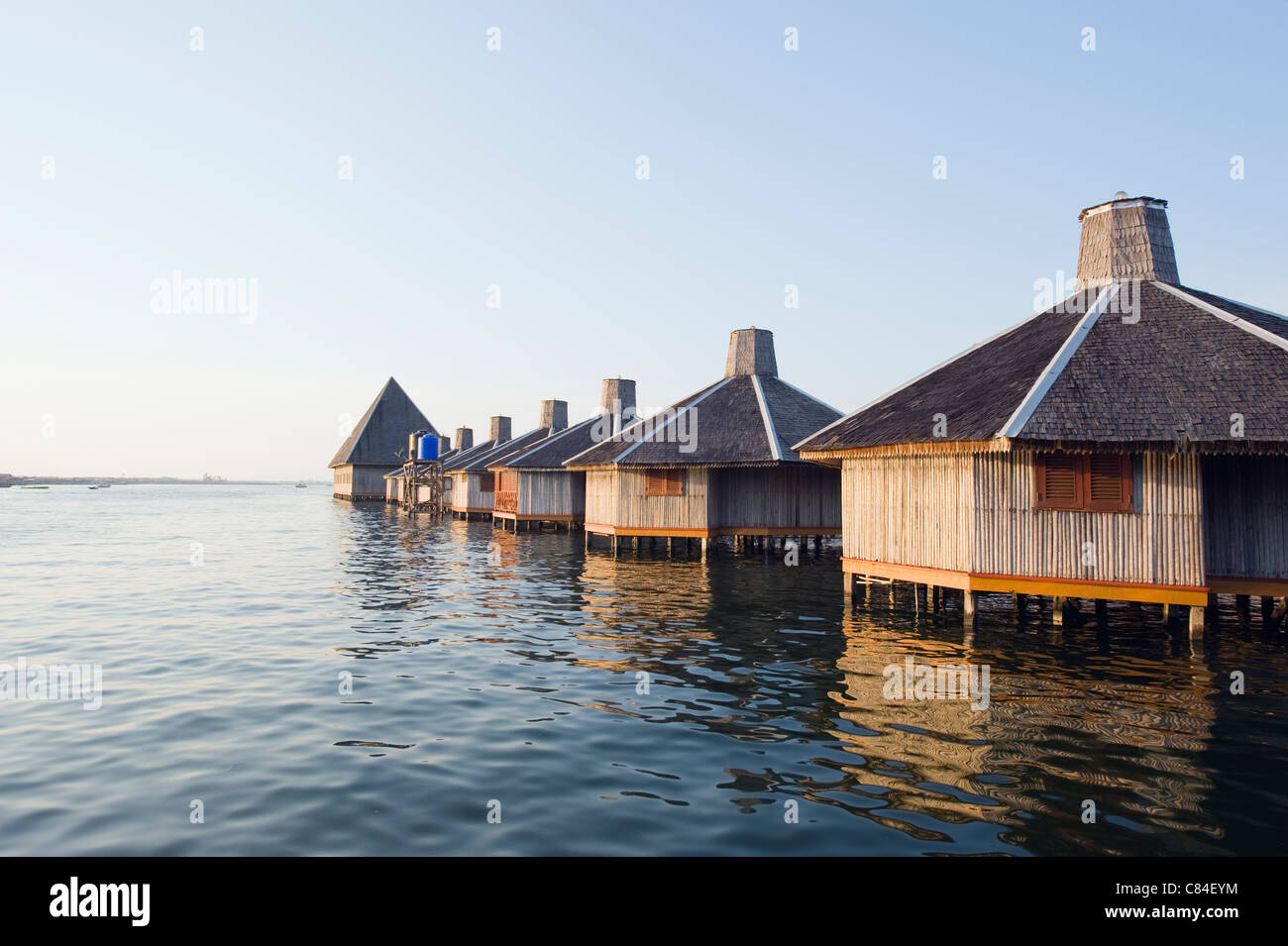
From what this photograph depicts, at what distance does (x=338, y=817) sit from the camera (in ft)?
21.2

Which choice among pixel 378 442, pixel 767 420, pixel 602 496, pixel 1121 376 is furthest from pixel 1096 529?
pixel 378 442

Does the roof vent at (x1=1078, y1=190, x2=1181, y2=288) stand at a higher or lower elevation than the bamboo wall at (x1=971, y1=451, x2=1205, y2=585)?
higher

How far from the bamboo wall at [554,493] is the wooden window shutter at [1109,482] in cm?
2907

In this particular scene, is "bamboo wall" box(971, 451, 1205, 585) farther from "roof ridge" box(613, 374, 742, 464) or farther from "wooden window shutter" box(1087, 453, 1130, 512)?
"roof ridge" box(613, 374, 742, 464)

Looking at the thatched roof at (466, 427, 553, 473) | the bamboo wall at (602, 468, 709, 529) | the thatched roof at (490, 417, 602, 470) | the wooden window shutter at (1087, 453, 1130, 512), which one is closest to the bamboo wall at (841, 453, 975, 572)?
the wooden window shutter at (1087, 453, 1130, 512)

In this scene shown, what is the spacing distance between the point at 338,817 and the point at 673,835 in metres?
2.70

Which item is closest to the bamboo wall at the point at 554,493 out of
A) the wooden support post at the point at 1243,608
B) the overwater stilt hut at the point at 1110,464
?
the overwater stilt hut at the point at 1110,464

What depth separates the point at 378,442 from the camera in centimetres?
7944

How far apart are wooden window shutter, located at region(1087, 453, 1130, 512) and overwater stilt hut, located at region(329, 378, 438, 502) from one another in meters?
72.1

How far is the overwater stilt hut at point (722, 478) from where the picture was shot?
2744 cm

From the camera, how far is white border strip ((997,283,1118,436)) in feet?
43.4

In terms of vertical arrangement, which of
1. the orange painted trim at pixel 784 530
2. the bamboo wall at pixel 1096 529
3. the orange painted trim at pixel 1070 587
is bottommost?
the orange painted trim at pixel 1070 587

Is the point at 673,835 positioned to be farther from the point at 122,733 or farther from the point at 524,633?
the point at 524,633

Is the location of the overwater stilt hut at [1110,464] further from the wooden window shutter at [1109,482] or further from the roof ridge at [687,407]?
the roof ridge at [687,407]
